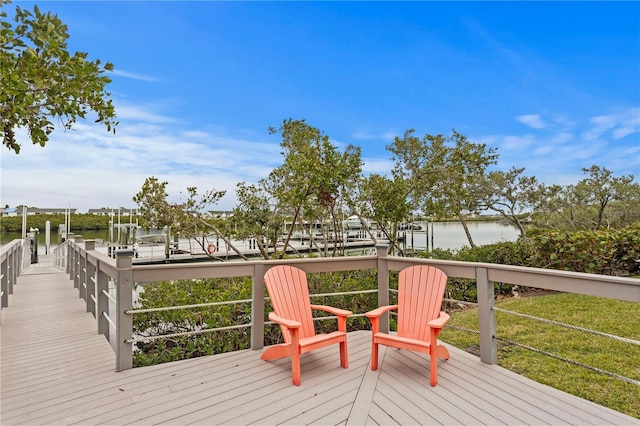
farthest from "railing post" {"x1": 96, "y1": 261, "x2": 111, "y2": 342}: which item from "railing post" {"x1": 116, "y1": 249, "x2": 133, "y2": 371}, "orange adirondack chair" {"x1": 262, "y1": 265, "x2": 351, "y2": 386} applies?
"orange adirondack chair" {"x1": 262, "y1": 265, "x2": 351, "y2": 386}

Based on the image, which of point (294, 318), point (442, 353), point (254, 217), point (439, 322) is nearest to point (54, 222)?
point (254, 217)

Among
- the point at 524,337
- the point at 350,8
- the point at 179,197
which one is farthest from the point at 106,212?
the point at 524,337

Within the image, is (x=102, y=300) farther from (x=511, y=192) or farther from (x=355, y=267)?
(x=511, y=192)

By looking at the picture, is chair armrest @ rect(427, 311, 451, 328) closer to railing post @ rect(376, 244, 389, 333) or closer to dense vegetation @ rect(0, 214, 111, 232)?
railing post @ rect(376, 244, 389, 333)

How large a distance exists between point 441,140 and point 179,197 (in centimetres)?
637

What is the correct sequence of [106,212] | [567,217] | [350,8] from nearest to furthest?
[350,8]
[567,217]
[106,212]

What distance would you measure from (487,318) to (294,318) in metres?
1.58

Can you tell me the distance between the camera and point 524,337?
4.45 meters

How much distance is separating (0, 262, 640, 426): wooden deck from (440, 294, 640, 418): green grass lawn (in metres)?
0.75

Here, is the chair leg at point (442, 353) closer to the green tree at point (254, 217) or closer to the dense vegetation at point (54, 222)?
the green tree at point (254, 217)

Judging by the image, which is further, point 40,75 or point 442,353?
point 442,353

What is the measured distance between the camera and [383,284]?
12.2 feet

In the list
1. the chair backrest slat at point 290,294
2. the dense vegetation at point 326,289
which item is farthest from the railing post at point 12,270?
the chair backrest slat at point 290,294

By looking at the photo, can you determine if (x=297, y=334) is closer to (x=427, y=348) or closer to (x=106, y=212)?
(x=427, y=348)
